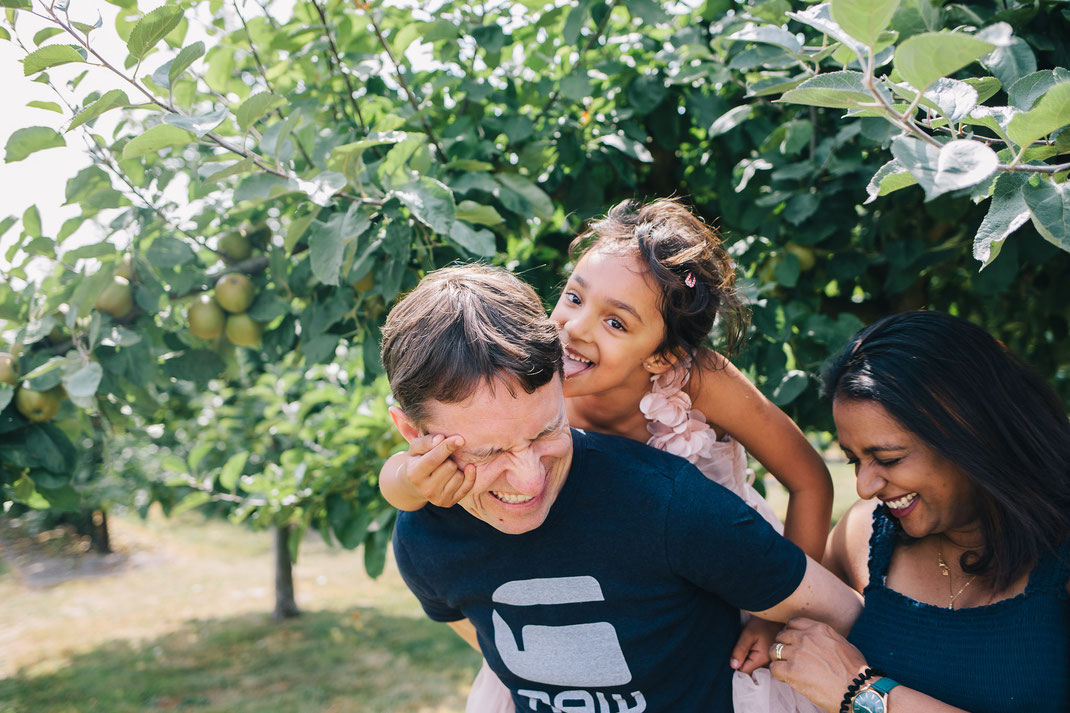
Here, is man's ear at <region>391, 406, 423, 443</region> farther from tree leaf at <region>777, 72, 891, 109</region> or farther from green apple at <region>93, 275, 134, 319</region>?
green apple at <region>93, 275, 134, 319</region>

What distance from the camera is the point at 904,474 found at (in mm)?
1407

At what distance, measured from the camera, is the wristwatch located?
1.32 meters

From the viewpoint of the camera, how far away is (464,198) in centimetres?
199

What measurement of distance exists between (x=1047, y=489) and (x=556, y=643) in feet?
2.89

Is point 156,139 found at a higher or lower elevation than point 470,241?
higher

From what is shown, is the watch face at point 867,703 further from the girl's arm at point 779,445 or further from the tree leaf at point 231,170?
the tree leaf at point 231,170

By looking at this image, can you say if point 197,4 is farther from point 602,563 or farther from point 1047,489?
point 1047,489

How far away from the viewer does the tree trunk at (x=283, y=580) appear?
236 inches

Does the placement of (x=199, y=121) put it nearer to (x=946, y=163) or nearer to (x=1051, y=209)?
(x=946, y=163)

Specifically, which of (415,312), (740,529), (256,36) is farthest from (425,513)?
(256,36)

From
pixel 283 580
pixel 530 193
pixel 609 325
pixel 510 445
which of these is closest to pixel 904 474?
pixel 609 325

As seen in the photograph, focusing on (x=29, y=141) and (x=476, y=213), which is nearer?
(x=29, y=141)

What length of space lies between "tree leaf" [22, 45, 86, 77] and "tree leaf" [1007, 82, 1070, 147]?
1437 millimetres

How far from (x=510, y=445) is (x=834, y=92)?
0.67m
